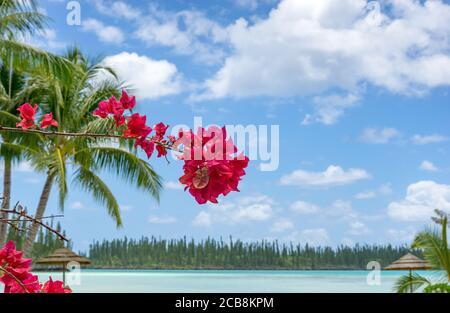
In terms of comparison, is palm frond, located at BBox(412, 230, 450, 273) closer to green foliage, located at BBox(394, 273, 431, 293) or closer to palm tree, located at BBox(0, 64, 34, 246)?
green foliage, located at BBox(394, 273, 431, 293)

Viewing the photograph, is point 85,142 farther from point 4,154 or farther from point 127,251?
point 127,251

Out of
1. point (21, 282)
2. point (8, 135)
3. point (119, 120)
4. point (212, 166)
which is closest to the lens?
point (212, 166)

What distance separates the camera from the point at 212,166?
1.07 metres

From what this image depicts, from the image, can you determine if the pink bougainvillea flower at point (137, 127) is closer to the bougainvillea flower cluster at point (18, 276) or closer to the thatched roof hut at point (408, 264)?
the bougainvillea flower cluster at point (18, 276)

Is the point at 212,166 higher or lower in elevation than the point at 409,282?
higher

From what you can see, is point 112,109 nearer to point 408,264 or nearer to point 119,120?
point 119,120

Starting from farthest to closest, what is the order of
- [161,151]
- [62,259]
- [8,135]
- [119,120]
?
1. [62,259]
2. [8,135]
3. [119,120]
4. [161,151]

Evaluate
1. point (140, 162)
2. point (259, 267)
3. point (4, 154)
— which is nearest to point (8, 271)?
point (140, 162)

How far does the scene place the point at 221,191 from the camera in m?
1.08

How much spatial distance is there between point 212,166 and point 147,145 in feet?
1.45

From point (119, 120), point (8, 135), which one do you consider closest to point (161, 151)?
point (119, 120)

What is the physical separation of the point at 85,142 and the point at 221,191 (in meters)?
7.42

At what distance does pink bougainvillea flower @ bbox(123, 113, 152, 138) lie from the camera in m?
1.48

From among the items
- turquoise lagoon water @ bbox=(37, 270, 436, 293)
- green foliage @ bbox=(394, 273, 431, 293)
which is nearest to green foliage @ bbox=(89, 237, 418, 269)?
turquoise lagoon water @ bbox=(37, 270, 436, 293)
